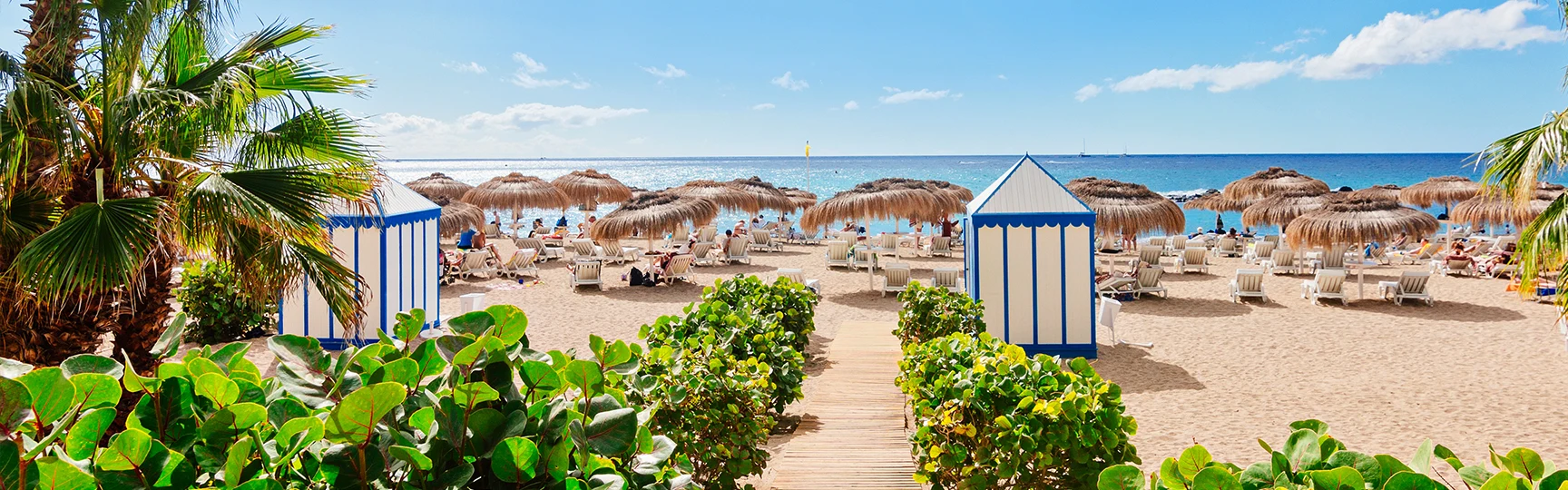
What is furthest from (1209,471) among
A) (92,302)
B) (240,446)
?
(92,302)

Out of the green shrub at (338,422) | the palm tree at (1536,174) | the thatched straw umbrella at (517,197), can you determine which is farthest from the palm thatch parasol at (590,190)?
the green shrub at (338,422)

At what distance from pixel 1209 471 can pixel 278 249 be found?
4.95 metres

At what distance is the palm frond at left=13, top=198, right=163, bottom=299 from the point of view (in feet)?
13.0

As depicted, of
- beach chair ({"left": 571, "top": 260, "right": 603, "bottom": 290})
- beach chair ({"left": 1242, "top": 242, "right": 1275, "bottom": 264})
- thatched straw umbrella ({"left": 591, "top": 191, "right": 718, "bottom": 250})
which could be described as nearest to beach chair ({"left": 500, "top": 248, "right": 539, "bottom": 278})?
thatched straw umbrella ({"left": 591, "top": 191, "right": 718, "bottom": 250})

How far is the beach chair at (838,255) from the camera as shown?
17316 millimetres

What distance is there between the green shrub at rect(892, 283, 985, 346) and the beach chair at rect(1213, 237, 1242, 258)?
1580 centimetres

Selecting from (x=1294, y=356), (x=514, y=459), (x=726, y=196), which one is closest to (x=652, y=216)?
(x=726, y=196)

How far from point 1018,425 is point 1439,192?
26537mm

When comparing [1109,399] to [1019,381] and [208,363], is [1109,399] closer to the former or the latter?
[1019,381]

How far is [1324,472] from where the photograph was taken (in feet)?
3.57

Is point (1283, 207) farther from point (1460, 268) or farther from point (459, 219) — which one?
point (459, 219)

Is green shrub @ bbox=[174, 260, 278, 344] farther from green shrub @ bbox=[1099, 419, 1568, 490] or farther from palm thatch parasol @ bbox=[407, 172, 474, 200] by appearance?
palm thatch parasol @ bbox=[407, 172, 474, 200]

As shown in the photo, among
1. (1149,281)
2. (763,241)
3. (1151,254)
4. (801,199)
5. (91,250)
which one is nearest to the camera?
(91,250)

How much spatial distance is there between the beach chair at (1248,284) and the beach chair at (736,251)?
9592 mm
